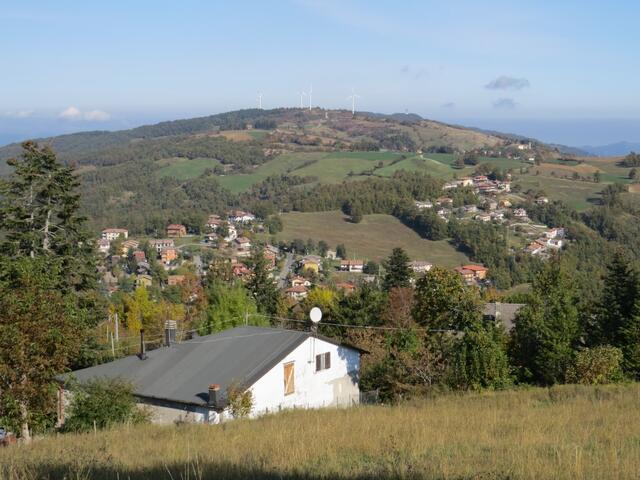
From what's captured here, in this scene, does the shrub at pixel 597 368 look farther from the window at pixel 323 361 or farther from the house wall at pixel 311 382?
the window at pixel 323 361


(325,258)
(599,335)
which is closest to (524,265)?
(325,258)

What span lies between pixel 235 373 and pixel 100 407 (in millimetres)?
4612

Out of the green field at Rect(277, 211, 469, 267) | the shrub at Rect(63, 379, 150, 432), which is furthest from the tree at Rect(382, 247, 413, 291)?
the green field at Rect(277, 211, 469, 267)

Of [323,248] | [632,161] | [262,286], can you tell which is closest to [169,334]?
[262,286]

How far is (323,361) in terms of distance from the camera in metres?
24.0

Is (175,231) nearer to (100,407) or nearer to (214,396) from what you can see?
(214,396)

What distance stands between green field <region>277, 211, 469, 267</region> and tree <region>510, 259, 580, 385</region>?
83673 millimetres

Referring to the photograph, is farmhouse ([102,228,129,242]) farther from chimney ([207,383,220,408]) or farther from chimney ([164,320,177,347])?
chimney ([207,383,220,408])

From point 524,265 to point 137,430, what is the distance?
311 ft

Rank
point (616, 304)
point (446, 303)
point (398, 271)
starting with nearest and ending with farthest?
point (446, 303) → point (616, 304) → point (398, 271)

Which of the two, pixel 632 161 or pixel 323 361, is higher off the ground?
pixel 632 161

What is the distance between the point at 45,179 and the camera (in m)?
26.0

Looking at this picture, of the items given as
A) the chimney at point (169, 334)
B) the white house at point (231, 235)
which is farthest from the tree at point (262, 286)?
the white house at point (231, 235)

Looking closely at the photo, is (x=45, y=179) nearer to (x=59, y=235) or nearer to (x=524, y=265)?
(x=59, y=235)
